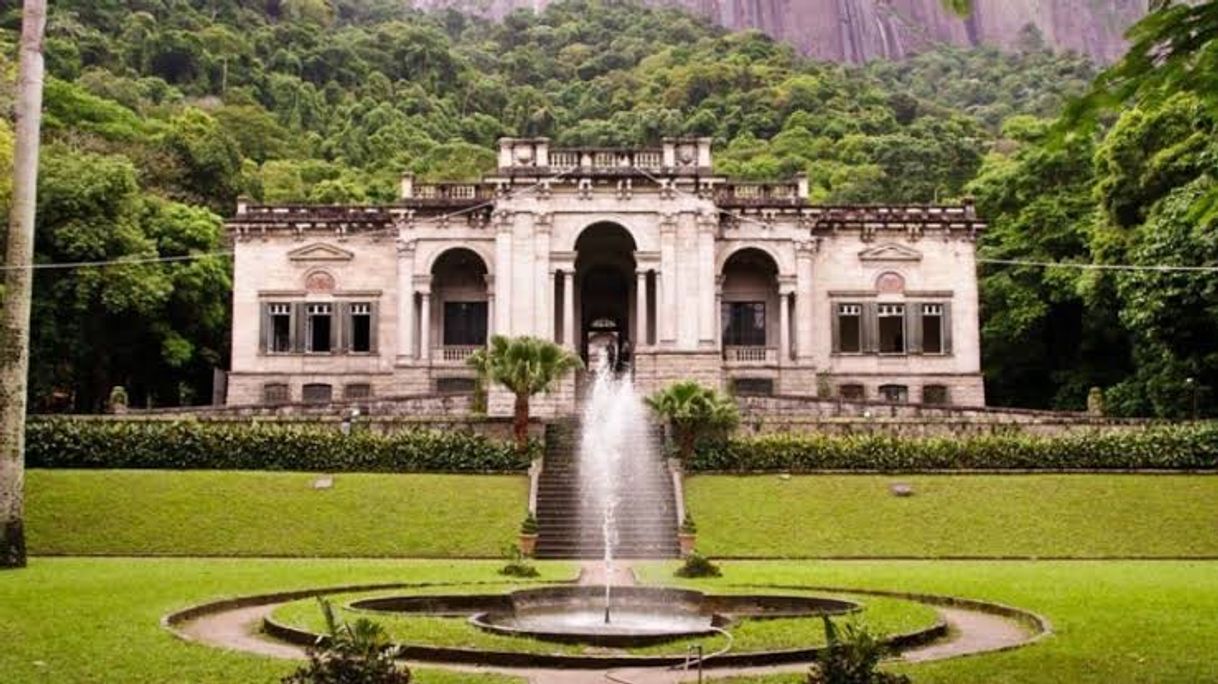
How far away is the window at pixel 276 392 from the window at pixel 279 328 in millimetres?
1302

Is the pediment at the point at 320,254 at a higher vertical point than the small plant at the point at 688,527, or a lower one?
higher

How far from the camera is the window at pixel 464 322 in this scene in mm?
50156

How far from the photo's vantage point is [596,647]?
13.2m

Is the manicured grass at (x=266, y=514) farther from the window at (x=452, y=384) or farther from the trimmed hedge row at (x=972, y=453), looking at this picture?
the window at (x=452, y=384)

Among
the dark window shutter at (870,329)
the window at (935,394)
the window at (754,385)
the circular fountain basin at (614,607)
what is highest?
the dark window shutter at (870,329)

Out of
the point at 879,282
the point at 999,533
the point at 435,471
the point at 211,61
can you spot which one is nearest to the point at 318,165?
the point at 211,61

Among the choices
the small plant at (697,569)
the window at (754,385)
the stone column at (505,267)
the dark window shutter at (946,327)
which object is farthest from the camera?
the dark window shutter at (946,327)

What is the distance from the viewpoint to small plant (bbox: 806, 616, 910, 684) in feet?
31.7

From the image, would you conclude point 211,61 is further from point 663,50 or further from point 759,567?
point 759,567

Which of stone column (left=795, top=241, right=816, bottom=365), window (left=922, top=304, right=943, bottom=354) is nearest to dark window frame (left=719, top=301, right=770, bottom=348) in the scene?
stone column (left=795, top=241, right=816, bottom=365)

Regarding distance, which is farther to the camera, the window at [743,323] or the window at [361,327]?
the window at [743,323]

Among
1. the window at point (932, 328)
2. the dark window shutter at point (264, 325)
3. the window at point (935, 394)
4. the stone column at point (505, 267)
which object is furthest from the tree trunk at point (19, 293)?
the window at point (932, 328)

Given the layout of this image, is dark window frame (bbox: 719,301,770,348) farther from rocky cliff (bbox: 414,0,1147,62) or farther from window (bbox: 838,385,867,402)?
rocky cliff (bbox: 414,0,1147,62)

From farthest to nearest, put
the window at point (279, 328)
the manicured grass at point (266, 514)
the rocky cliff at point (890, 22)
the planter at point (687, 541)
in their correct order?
the rocky cliff at point (890, 22) → the window at point (279, 328) → the planter at point (687, 541) → the manicured grass at point (266, 514)
